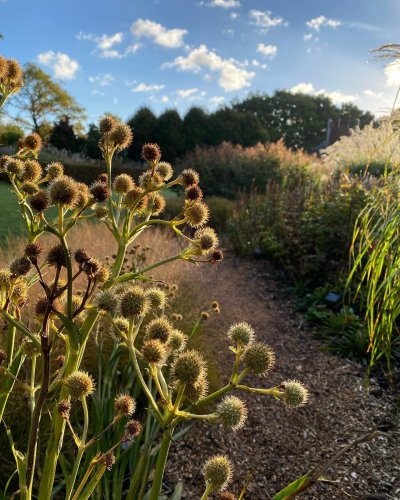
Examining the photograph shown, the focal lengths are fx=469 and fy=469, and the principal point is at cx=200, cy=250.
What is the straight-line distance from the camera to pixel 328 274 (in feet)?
20.9

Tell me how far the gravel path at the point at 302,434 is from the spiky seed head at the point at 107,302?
141 centimetres

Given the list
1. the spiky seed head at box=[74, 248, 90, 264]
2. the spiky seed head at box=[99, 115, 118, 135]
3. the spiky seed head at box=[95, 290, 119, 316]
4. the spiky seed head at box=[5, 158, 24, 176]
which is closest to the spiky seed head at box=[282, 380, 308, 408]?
the spiky seed head at box=[95, 290, 119, 316]

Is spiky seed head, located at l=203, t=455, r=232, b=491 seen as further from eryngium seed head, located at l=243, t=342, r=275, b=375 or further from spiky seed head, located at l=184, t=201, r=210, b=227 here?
spiky seed head, located at l=184, t=201, r=210, b=227

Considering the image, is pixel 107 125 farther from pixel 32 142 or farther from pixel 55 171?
pixel 32 142

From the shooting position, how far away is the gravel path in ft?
9.23

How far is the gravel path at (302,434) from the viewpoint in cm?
281

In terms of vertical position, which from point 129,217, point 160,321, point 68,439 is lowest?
point 68,439

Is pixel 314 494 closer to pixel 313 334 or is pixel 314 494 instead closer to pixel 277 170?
pixel 313 334

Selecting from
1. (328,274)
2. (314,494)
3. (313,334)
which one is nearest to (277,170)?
(328,274)

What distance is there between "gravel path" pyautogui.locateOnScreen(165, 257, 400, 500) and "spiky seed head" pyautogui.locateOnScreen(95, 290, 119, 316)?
1.41 meters

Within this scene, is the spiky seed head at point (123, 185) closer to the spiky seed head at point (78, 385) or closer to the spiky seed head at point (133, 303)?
the spiky seed head at point (133, 303)

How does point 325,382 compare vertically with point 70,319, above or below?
below

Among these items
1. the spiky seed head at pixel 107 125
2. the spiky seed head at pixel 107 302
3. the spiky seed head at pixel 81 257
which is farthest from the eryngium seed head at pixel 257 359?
the spiky seed head at pixel 107 125

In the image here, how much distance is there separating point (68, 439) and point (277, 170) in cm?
1287
